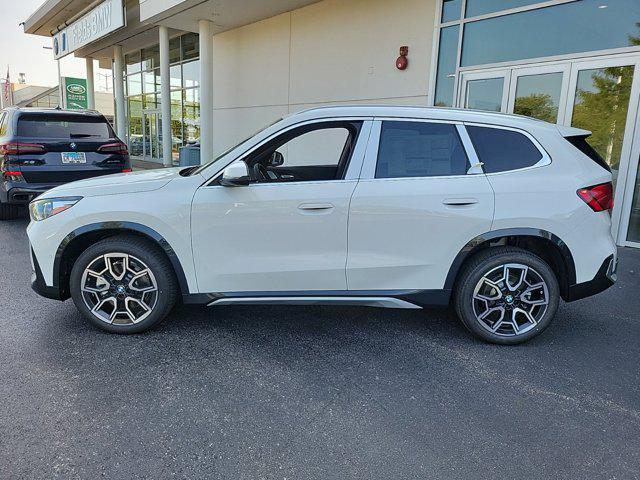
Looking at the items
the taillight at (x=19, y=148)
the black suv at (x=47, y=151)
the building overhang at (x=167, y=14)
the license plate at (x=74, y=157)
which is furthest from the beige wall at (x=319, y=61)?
the taillight at (x=19, y=148)

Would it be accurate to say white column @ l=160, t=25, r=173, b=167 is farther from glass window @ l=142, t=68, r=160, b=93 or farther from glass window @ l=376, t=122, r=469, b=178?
glass window @ l=376, t=122, r=469, b=178

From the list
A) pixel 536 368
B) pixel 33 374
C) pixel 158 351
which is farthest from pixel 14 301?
pixel 536 368

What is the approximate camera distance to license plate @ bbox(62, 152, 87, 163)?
7.37 m

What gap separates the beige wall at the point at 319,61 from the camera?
9492 mm

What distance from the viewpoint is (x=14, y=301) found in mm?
4480

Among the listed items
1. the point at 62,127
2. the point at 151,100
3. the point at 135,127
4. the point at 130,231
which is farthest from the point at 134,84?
the point at 130,231

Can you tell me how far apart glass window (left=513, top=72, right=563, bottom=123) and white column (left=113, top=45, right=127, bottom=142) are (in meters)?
17.8

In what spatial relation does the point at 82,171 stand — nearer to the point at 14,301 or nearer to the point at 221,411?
the point at 14,301

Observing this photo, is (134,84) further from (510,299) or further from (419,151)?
(510,299)

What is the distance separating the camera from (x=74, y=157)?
7.43 m

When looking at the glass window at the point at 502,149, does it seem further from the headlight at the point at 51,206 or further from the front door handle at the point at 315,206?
the headlight at the point at 51,206

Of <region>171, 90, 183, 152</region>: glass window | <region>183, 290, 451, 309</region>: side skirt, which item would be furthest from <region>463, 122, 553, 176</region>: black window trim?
<region>171, 90, 183, 152</region>: glass window

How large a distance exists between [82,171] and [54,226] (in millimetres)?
4430

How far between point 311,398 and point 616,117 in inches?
263
